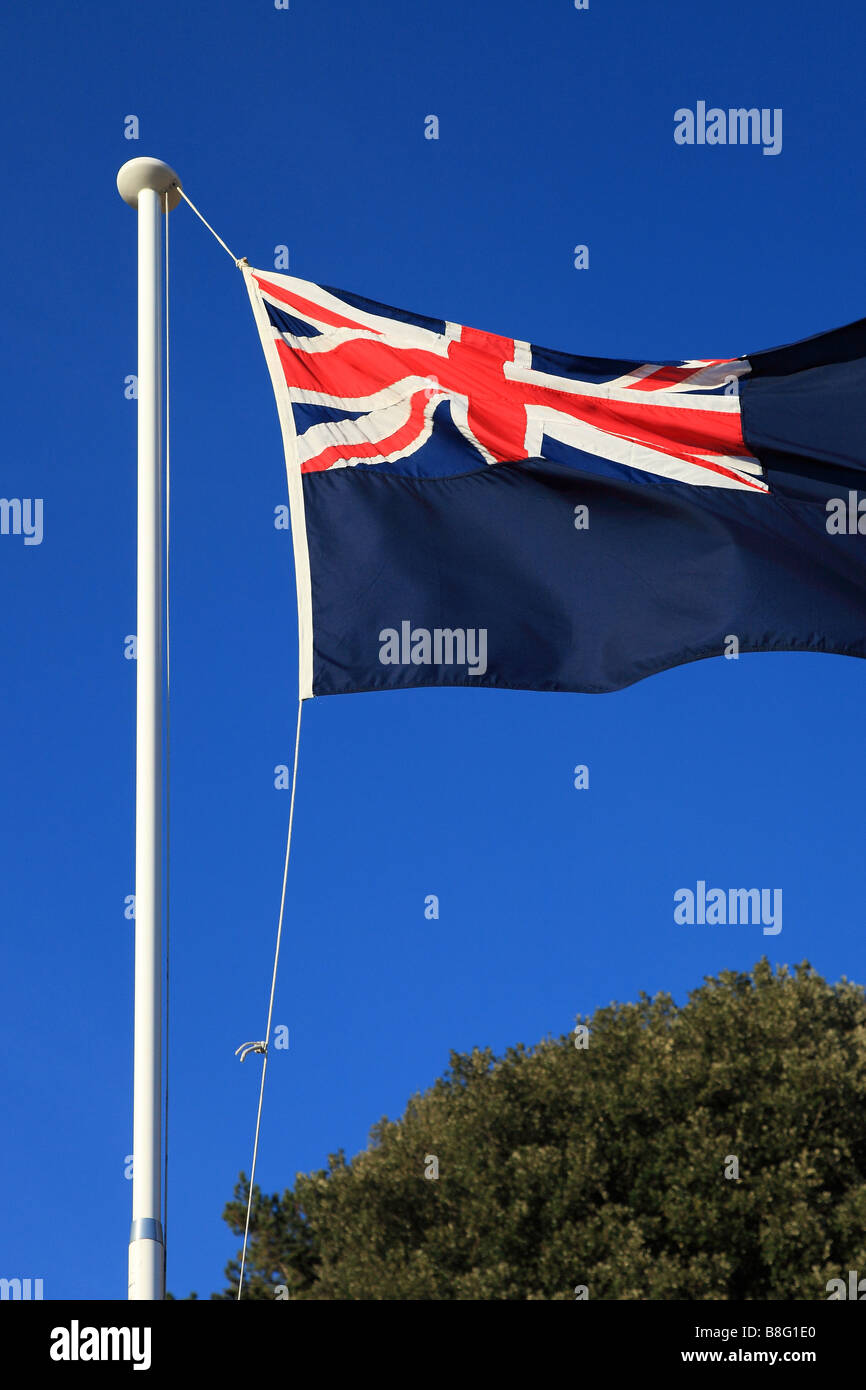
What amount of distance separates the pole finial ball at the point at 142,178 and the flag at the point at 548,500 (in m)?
1.00

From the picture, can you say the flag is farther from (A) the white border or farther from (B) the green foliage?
(B) the green foliage

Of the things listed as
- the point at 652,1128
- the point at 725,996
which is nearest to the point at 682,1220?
the point at 652,1128

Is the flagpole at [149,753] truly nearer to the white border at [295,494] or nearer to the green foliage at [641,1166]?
the white border at [295,494]

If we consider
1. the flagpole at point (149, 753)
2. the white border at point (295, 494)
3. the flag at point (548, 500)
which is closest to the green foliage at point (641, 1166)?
the flag at point (548, 500)

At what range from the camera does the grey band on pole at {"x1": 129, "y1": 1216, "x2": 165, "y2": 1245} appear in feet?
21.9

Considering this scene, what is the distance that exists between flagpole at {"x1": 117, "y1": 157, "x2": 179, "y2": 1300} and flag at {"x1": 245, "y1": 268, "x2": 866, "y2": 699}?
3.42 ft

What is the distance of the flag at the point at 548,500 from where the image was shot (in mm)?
9039

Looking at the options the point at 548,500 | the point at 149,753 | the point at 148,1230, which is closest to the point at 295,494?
the point at 548,500

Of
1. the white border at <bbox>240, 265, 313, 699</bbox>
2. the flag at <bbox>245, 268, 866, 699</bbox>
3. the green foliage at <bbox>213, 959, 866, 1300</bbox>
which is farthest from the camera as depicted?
the green foliage at <bbox>213, 959, 866, 1300</bbox>

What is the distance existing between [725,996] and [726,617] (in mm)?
20282

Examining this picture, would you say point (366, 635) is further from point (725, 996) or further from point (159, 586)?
point (725, 996)

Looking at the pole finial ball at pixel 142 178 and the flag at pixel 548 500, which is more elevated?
the pole finial ball at pixel 142 178

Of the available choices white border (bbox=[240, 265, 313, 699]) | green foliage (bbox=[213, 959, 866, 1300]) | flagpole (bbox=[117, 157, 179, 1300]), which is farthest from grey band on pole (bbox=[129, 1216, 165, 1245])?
green foliage (bbox=[213, 959, 866, 1300])

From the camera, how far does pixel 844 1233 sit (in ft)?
83.4
